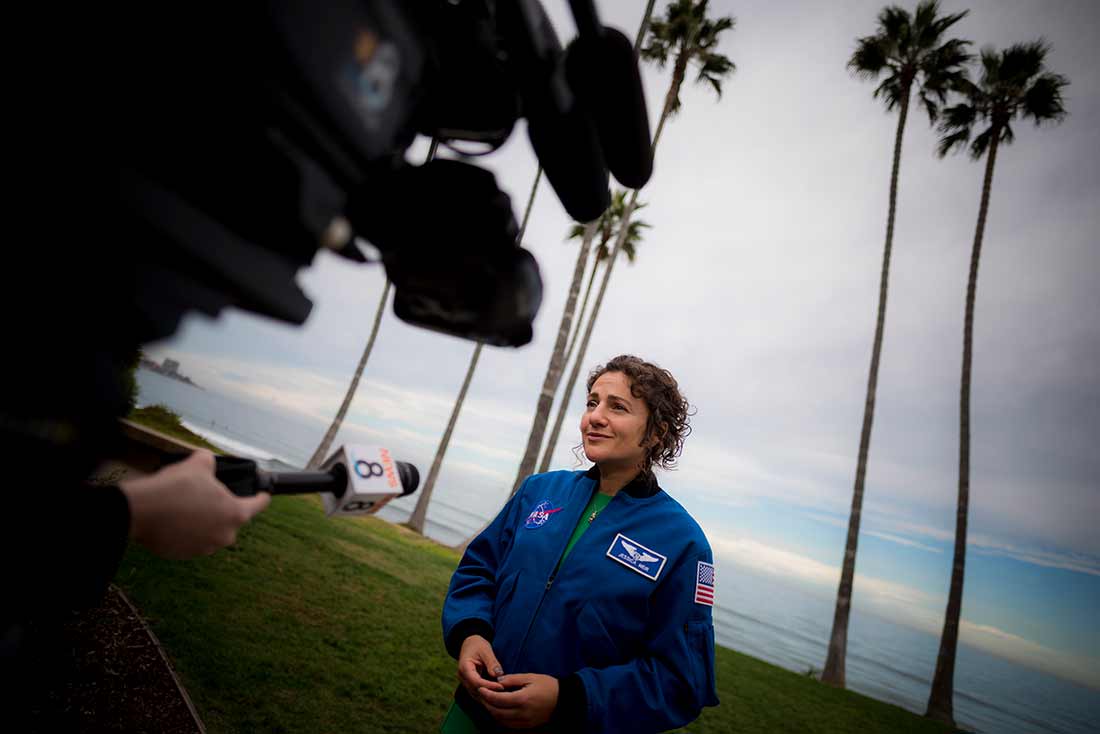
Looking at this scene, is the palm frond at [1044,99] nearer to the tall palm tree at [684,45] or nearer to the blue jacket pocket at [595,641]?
the tall palm tree at [684,45]

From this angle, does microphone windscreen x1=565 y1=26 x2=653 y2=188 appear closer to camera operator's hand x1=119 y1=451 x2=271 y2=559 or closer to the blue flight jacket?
camera operator's hand x1=119 y1=451 x2=271 y2=559

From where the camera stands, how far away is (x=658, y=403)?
2365 millimetres

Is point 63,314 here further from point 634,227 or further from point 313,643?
point 634,227

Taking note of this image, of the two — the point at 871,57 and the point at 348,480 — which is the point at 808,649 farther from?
the point at 348,480

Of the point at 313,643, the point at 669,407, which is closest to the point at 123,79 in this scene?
the point at 669,407

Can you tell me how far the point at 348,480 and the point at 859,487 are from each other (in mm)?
14998

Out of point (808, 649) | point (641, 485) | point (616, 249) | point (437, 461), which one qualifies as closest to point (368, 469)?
point (641, 485)

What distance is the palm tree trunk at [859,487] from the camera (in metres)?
12.1

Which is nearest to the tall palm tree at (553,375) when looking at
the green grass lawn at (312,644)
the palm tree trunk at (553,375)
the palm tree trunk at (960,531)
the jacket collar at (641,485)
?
the palm tree trunk at (553,375)

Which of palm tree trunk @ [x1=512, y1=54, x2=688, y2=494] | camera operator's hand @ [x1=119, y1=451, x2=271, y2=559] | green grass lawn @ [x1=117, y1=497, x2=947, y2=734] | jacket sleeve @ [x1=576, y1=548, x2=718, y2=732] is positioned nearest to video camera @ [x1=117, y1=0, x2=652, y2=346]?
camera operator's hand @ [x1=119, y1=451, x2=271, y2=559]

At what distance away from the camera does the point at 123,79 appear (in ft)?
1.77

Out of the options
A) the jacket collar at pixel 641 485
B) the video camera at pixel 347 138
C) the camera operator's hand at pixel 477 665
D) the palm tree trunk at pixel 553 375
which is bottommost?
the camera operator's hand at pixel 477 665

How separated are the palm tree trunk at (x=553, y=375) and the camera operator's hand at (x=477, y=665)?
8108 mm

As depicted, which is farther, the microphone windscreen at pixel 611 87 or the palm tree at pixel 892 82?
the palm tree at pixel 892 82
